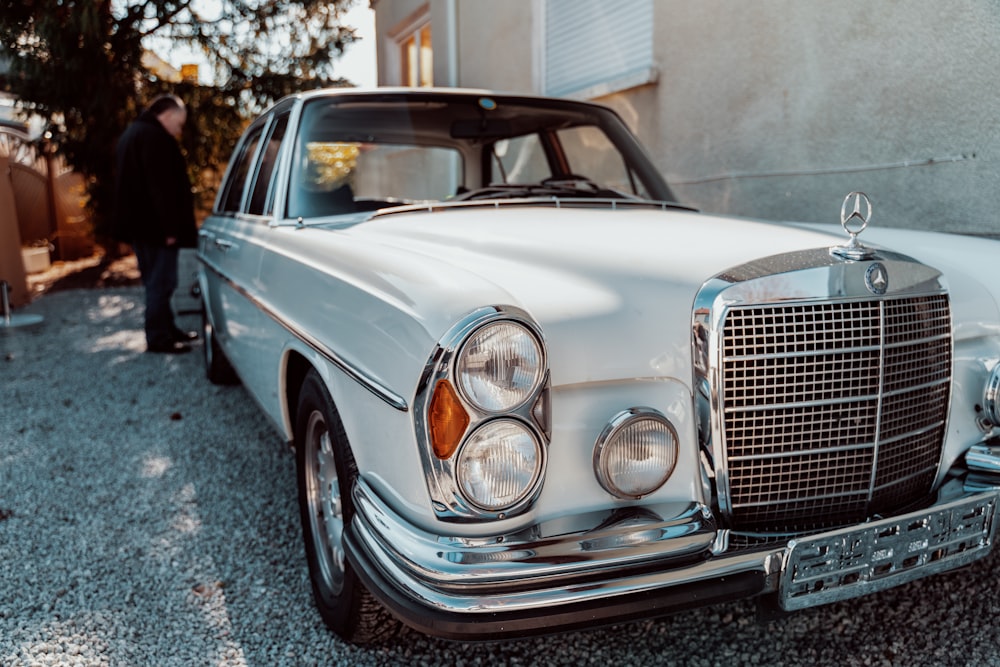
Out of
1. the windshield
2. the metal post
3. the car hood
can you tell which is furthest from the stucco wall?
the metal post

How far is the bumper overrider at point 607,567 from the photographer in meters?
1.52

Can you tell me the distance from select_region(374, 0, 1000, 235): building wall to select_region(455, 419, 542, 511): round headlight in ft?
9.59

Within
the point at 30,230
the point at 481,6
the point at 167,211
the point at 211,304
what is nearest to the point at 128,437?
the point at 211,304

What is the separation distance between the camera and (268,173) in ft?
11.1

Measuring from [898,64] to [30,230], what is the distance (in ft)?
35.8

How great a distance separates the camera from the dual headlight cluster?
5.12 ft

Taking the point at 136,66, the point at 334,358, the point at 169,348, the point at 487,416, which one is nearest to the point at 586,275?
the point at 487,416

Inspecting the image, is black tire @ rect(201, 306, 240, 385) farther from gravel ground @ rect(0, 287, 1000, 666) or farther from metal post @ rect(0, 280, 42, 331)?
metal post @ rect(0, 280, 42, 331)

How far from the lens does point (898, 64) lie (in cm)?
384

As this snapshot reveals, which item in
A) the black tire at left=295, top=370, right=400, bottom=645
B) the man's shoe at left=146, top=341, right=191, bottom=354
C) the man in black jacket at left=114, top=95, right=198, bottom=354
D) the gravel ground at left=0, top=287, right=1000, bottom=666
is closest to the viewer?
the black tire at left=295, top=370, right=400, bottom=645

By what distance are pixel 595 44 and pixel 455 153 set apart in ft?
10.6

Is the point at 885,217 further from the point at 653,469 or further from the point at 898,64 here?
the point at 653,469

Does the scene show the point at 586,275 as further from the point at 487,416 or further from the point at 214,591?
the point at 214,591

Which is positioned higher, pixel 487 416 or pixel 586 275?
pixel 586 275
